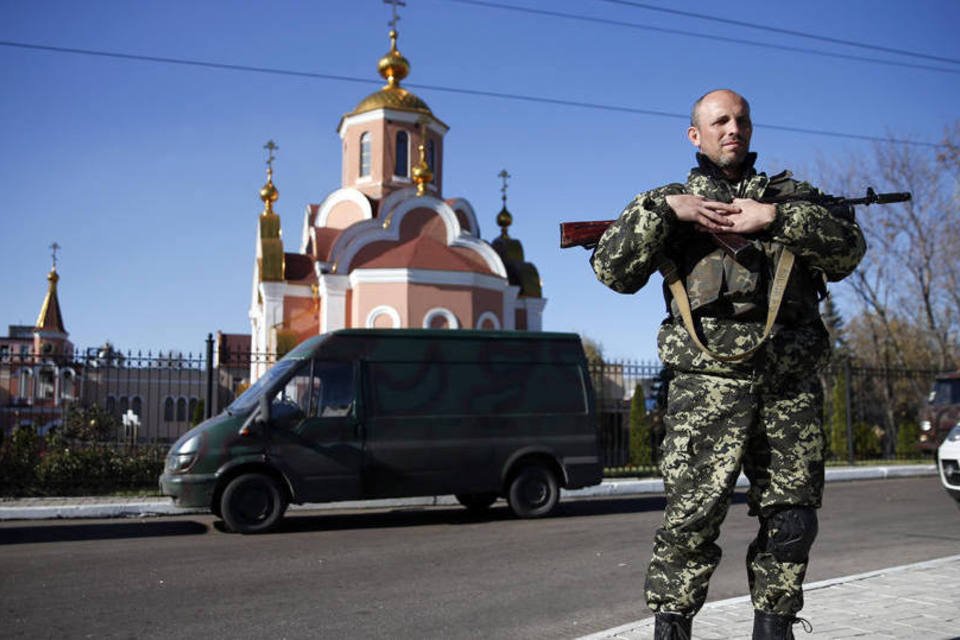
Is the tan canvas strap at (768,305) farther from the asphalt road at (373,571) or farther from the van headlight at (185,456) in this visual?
the van headlight at (185,456)

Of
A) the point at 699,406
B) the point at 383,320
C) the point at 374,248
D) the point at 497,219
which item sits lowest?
the point at 699,406

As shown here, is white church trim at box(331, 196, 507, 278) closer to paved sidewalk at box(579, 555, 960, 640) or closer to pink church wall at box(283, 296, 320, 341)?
pink church wall at box(283, 296, 320, 341)

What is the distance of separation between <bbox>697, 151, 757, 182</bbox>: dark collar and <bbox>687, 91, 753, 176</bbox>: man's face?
0.01 m

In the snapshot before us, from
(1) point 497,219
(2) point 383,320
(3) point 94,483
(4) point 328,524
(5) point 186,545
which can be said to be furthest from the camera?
(1) point 497,219

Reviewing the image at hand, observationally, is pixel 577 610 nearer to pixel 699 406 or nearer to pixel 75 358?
pixel 699 406

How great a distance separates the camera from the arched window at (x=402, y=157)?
35.1 meters

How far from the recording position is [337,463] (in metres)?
9.88

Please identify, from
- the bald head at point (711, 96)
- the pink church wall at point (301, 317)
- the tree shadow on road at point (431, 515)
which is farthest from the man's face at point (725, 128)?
the pink church wall at point (301, 317)

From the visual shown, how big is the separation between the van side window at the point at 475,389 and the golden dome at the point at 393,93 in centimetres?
2529

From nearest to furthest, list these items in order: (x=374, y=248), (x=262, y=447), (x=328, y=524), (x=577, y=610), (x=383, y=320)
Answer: (x=577, y=610) < (x=262, y=447) < (x=328, y=524) < (x=383, y=320) < (x=374, y=248)

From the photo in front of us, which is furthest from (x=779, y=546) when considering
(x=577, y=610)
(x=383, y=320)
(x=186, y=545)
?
(x=383, y=320)

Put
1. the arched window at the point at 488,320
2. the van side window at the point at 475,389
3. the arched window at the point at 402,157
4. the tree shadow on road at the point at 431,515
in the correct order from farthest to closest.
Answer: the arched window at the point at 402,157 < the arched window at the point at 488,320 < the van side window at the point at 475,389 < the tree shadow on road at the point at 431,515

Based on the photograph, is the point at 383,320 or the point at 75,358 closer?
the point at 75,358

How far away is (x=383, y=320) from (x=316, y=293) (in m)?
5.09
